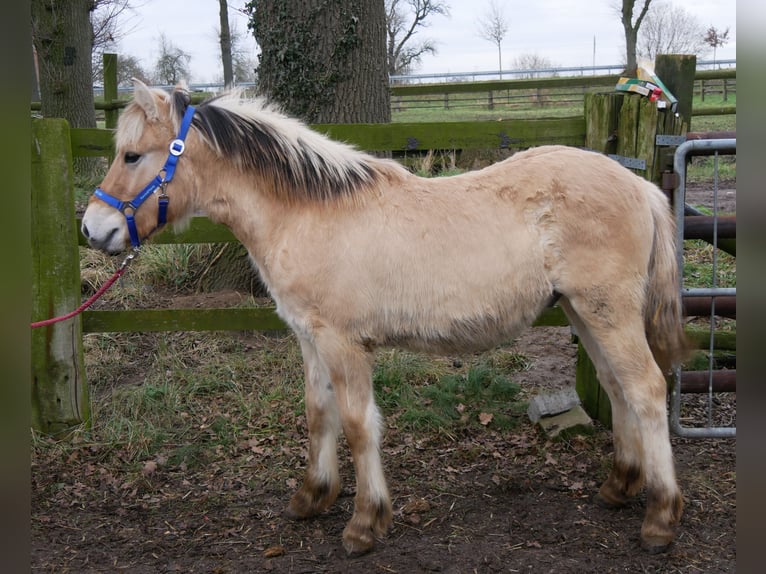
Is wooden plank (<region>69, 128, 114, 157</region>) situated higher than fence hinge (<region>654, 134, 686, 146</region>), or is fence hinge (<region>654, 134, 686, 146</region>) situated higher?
wooden plank (<region>69, 128, 114, 157</region>)

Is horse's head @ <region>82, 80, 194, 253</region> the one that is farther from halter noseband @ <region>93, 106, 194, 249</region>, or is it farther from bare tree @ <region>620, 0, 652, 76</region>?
bare tree @ <region>620, 0, 652, 76</region>

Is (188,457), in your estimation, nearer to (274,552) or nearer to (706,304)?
(274,552)

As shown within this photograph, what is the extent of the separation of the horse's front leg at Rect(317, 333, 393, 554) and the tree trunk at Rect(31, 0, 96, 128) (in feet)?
28.0

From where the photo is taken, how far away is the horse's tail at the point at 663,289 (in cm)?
346

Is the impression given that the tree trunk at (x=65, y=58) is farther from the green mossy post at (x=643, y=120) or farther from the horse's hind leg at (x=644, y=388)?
the horse's hind leg at (x=644, y=388)

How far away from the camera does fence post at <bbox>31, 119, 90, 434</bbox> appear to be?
434 centimetres

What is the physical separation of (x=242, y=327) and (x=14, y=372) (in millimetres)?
4066

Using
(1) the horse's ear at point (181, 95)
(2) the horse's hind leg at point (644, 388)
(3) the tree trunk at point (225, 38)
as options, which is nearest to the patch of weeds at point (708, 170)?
(2) the horse's hind leg at point (644, 388)

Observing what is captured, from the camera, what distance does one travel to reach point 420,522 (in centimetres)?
365

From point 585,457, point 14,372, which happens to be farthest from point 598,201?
point 14,372

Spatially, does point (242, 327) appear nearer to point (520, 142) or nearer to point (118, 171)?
point (118, 171)

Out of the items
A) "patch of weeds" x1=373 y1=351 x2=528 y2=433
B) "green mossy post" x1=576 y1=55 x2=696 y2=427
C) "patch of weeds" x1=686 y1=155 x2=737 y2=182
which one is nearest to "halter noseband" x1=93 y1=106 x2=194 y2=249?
"patch of weeds" x1=373 y1=351 x2=528 y2=433

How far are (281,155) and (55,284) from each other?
201cm

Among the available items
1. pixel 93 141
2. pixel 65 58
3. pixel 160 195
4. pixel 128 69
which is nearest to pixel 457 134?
pixel 160 195
